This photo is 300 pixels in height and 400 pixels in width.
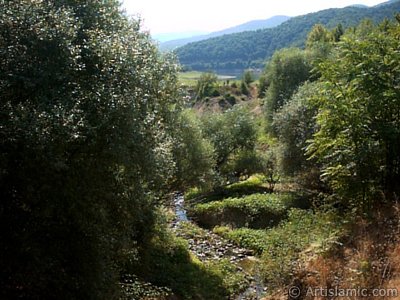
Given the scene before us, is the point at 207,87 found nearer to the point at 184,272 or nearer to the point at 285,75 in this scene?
the point at 285,75

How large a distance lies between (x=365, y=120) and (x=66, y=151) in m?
11.2

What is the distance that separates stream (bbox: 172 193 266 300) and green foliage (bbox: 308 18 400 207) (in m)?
6.10

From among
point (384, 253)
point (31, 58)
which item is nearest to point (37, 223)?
point (31, 58)

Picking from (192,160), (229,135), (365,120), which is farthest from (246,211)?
(365,120)

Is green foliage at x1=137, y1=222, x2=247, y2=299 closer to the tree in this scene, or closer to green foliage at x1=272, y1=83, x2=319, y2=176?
the tree

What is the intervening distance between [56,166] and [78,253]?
2960mm

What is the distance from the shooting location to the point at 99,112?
10789 mm

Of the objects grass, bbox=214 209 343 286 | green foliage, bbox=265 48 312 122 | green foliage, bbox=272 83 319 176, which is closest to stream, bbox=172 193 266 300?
grass, bbox=214 209 343 286

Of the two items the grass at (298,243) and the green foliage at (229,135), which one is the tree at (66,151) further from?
the green foliage at (229,135)

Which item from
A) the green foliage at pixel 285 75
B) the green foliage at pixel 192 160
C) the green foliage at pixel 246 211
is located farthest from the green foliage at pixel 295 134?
the green foliage at pixel 285 75

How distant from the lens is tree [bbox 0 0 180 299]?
9.41 meters

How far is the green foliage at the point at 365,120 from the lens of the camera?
15.4 m

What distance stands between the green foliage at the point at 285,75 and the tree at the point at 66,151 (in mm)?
39138

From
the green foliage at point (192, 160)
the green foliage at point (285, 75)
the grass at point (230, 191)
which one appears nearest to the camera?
the green foliage at point (192, 160)
